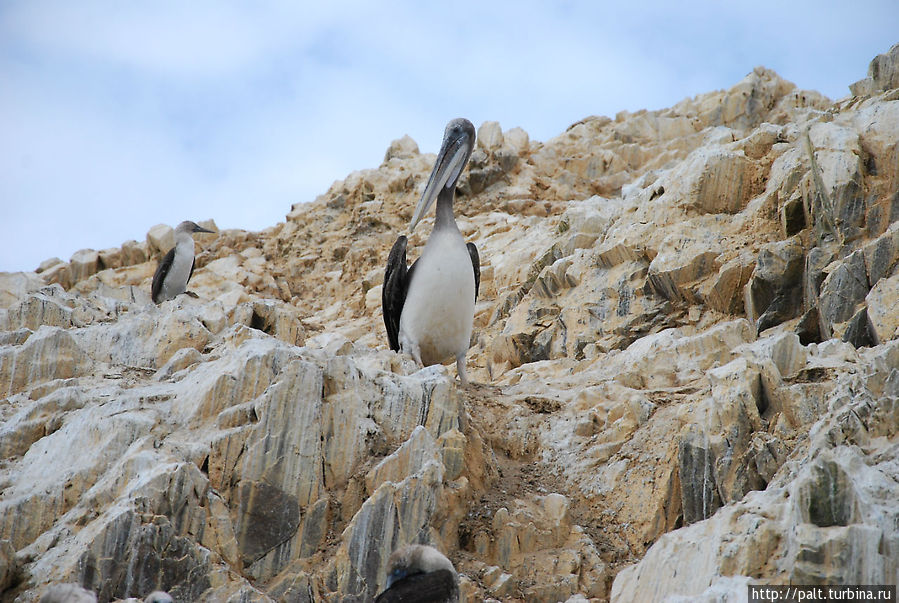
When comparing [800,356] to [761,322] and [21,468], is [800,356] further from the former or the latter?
[21,468]

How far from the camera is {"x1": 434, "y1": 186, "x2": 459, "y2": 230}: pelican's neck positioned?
1184 cm

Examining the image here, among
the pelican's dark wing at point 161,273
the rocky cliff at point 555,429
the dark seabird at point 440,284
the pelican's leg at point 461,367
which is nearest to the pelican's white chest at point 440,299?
the dark seabird at point 440,284

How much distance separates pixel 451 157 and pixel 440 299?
217 centimetres

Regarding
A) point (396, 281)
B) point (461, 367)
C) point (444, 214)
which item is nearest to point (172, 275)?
point (396, 281)

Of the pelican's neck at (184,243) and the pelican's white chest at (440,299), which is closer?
the pelican's white chest at (440,299)

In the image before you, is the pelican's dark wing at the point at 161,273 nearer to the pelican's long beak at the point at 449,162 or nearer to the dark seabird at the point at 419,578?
the pelican's long beak at the point at 449,162

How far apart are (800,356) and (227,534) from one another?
5388mm

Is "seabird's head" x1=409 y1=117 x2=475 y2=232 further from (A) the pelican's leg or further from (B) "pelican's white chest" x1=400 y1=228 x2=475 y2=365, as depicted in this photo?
(A) the pelican's leg

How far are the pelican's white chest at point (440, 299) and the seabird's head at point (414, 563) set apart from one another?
510 cm

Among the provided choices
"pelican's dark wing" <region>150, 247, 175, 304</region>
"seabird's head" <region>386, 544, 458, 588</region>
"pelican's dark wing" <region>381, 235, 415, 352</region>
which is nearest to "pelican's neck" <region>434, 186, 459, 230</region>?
"pelican's dark wing" <region>381, 235, 415, 352</region>

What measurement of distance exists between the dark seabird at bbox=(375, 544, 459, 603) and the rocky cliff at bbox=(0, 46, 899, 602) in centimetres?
59

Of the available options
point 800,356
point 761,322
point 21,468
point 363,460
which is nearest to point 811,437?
point 800,356

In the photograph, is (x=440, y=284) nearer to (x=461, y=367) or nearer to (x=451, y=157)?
(x=461, y=367)

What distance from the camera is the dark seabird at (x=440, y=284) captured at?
456 inches
